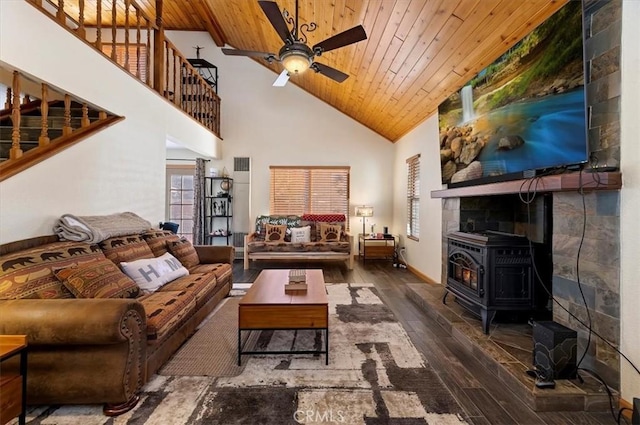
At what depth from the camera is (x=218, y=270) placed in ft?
11.5

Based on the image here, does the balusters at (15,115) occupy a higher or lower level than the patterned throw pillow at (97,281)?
higher

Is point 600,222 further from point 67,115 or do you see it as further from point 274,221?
point 274,221

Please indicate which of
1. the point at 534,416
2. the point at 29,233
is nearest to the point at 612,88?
the point at 534,416

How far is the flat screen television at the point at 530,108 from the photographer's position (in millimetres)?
1813

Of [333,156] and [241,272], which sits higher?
[333,156]

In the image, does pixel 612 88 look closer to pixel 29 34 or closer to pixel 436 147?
pixel 436 147

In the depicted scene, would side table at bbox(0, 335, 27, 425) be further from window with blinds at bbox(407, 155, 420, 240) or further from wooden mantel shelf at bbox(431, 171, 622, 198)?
window with blinds at bbox(407, 155, 420, 240)

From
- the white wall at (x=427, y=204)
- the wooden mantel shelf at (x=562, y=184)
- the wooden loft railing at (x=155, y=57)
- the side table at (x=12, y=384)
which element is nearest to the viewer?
the side table at (x=12, y=384)

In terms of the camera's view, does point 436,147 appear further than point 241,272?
No

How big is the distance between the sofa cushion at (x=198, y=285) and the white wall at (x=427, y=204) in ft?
10.2

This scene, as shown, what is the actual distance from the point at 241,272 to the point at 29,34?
4.01 metres

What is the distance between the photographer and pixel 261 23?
15.6 ft

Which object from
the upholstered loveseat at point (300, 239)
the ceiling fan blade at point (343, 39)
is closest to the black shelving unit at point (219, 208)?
the upholstered loveseat at point (300, 239)

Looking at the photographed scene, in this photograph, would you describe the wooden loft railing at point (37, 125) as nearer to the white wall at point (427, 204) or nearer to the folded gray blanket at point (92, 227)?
the folded gray blanket at point (92, 227)
